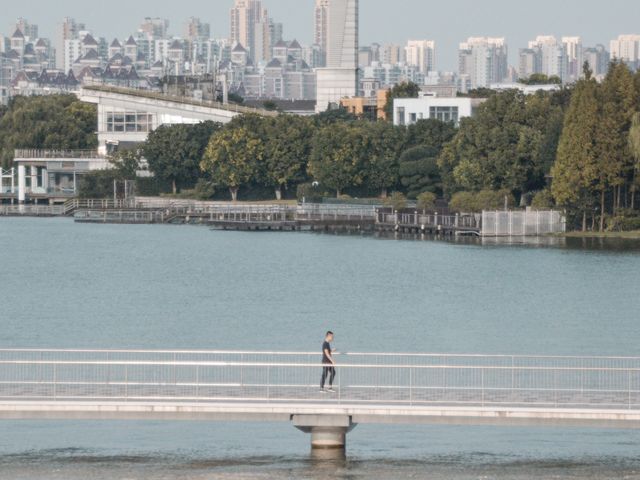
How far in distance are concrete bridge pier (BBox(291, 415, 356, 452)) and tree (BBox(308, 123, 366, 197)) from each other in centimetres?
8729

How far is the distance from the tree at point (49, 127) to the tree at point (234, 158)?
2563 centimetres

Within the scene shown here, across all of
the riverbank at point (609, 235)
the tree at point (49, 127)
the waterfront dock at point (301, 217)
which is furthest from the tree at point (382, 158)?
the tree at point (49, 127)

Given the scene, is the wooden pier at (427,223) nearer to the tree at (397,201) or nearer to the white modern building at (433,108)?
the tree at (397,201)

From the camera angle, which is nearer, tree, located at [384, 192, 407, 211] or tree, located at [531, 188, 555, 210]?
tree, located at [531, 188, 555, 210]

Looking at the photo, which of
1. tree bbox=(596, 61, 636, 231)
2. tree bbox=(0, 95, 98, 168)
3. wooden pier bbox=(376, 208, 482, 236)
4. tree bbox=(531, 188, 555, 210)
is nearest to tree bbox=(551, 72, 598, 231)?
tree bbox=(596, 61, 636, 231)

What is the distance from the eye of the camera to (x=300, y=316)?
6694 centimetres

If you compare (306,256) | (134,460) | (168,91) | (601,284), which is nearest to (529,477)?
(134,460)

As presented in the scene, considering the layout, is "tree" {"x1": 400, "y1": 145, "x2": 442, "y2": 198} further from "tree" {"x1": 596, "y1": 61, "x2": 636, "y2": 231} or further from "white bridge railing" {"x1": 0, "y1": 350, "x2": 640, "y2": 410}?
"white bridge railing" {"x1": 0, "y1": 350, "x2": 640, "y2": 410}

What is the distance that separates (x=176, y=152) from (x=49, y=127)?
897 inches

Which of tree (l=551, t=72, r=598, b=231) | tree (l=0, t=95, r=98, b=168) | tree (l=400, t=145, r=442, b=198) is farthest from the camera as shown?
tree (l=0, t=95, r=98, b=168)

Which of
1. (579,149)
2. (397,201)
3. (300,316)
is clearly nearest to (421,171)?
(397,201)

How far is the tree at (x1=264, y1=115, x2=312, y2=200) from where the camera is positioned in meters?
131

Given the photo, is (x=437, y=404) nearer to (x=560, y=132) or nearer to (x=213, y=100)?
(x=560, y=132)

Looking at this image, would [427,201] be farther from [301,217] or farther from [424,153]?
[301,217]
